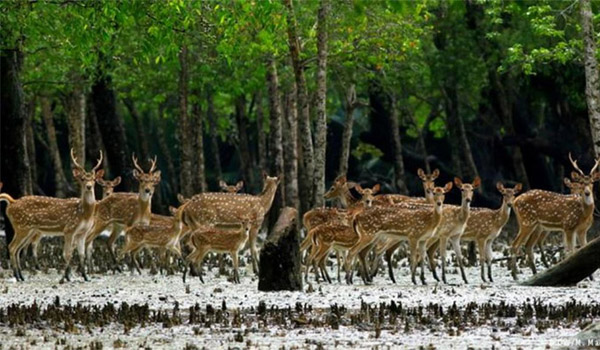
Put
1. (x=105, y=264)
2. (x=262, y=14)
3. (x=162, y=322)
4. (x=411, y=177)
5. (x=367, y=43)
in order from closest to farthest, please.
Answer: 1. (x=162, y=322)
2. (x=262, y=14)
3. (x=105, y=264)
4. (x=367, y=43)
5. (x=411, y=177)

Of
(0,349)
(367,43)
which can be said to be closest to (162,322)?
(0,349)

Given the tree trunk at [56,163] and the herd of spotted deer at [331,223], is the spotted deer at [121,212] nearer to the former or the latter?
the herd of spotted deer at [331,223]

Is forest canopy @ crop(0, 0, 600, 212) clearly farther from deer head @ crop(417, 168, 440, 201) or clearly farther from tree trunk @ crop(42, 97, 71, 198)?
deer head @ crop(417, 168, 440, 201)

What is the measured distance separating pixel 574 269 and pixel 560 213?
8.94ft

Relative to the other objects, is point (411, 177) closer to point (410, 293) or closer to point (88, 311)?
point (410, 293)

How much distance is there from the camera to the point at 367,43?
26688mm

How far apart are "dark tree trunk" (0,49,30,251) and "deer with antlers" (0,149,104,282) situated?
3.33 meters

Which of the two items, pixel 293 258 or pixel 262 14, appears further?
pixel 293 258

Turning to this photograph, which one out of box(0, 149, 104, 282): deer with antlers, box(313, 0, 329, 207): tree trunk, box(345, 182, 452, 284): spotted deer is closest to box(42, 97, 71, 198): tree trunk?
box(313, 0, 329, 207): tree trunk

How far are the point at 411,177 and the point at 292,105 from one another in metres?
14.8

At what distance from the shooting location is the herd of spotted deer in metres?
18.5

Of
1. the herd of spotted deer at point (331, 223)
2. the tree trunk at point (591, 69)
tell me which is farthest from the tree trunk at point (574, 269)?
the tree trunk at point (591, 69)

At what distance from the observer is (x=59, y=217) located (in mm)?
19688

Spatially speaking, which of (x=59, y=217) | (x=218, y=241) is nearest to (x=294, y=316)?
(x=218, y=241)
